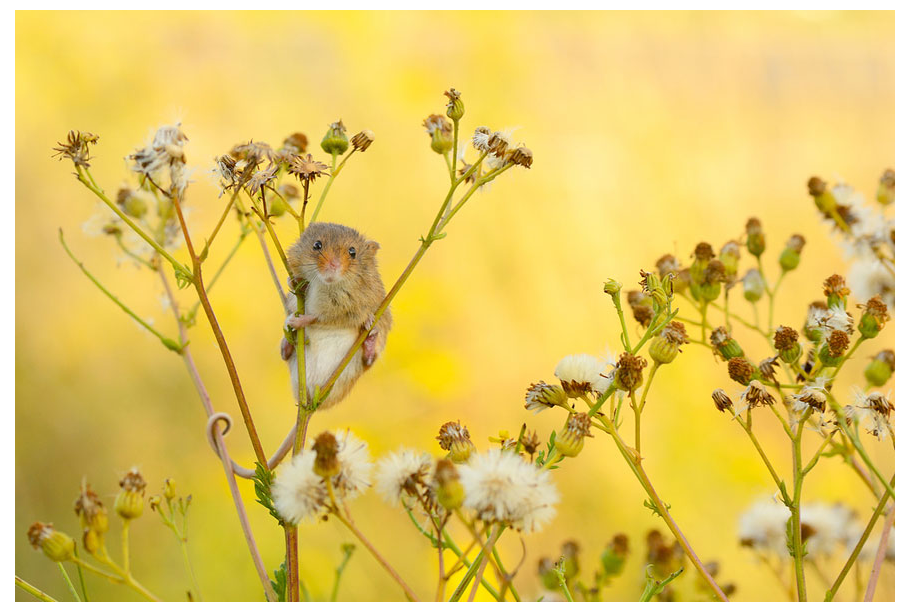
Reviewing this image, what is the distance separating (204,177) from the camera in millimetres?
1198

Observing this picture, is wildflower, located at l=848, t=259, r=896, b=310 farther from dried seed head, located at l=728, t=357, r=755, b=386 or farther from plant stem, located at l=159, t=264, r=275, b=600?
plant stem, located at l=159, t=264, r=275, b=600

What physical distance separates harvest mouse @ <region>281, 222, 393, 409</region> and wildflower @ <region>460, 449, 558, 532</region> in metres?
0.61

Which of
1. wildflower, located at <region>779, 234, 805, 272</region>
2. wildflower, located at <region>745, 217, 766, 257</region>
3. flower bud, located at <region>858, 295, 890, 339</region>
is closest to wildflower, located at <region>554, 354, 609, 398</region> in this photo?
flower bud, located at <region>858, 295, 890, 339</region>

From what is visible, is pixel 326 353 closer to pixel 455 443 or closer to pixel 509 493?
pixel 455 443

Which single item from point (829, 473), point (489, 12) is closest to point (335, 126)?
point (829, 473)

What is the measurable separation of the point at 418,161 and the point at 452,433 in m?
3.24

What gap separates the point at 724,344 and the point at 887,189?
2.08ft

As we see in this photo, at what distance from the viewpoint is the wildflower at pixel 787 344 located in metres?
1.29

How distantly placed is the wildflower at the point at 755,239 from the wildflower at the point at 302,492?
4.06ft

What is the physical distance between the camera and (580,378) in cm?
111

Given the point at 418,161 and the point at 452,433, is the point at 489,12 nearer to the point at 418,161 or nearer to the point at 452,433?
the point at 418,161

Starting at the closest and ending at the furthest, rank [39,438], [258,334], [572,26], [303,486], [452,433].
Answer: [303,486] → [452,433] → [39,438] → [258,334] → [572,26]

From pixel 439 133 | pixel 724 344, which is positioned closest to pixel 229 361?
pixel 439 133

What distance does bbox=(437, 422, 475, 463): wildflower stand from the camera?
108 cm
